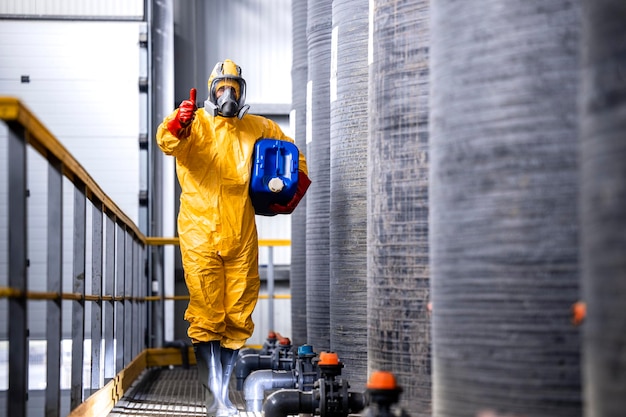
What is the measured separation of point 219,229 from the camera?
19.3ft

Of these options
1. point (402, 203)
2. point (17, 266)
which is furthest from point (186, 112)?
point (17, 266)

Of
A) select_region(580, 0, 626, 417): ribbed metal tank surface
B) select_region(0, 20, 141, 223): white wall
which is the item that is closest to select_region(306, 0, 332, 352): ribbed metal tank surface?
select_region(580, 0, 626, 417): ribbed metal tank surface

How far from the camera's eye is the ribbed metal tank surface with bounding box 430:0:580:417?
2.75 m

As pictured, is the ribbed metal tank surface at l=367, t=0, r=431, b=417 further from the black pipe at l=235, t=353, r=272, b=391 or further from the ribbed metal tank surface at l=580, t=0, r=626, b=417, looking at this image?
the black pipe at l=235, t=353, r=272, b=391

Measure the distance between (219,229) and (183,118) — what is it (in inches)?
27.2

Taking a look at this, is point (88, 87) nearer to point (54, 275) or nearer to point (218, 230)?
point (218, 230)

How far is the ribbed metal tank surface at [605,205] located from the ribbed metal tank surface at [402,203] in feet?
5.97

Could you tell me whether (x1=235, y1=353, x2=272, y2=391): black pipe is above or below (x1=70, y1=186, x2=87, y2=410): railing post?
below

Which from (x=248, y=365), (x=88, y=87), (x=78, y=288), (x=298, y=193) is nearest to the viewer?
(x=78, y=288)

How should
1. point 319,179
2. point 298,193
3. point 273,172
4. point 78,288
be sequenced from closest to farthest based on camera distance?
point 78,288 < point 273,172 < point 298,193 < point 319,179

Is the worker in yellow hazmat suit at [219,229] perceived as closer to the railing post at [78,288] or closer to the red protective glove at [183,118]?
the red protective glove at [183,118]

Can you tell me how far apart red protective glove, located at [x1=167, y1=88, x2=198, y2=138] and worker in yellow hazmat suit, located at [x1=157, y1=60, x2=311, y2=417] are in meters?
0.15

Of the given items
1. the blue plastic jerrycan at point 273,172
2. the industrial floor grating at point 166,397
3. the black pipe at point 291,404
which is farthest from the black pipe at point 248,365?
the black pipe at point 291,404

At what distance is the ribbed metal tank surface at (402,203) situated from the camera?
4.19m
